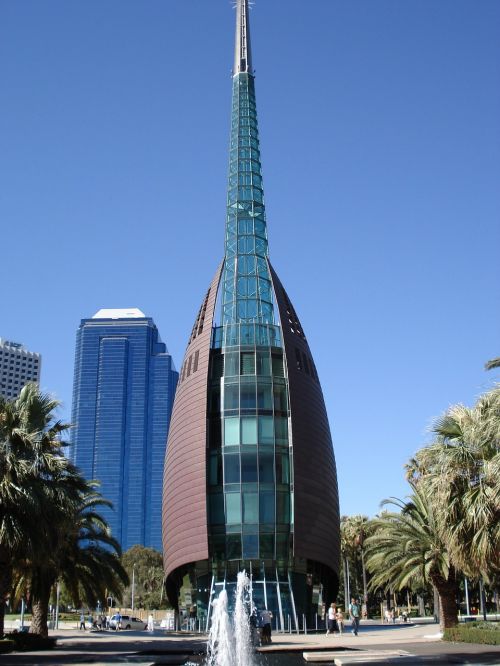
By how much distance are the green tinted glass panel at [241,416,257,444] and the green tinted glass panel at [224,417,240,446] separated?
339mm

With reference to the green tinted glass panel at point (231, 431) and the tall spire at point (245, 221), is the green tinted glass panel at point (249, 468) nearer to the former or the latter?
the green tinted glass panel at point (231, 431)

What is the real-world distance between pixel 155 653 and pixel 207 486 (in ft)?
70.3

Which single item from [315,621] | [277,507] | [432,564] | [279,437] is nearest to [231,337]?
[279,437]

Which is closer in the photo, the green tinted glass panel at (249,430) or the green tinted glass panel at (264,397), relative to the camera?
the green tinted glass panel at (249,430)

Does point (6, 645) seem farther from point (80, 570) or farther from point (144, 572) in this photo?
point (144, 572)

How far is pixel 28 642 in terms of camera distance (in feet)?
94.4

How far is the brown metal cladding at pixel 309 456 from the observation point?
50.6 meters

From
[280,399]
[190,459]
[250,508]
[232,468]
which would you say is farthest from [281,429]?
[190,459]

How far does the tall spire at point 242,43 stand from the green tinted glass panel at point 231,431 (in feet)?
109

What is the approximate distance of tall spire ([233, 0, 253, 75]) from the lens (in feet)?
229

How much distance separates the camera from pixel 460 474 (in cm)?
2345

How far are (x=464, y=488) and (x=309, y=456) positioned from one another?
28998 millimetres

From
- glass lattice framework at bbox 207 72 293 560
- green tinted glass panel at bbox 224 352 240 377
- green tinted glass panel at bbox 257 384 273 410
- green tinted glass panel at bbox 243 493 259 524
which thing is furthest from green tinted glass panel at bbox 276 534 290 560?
green tinted glass panel at bbox 224 352 240 377

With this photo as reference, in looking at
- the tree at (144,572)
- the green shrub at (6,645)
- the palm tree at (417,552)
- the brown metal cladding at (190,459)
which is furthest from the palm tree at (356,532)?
the green shrub at (6,645)
